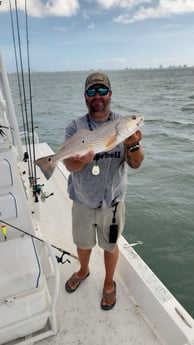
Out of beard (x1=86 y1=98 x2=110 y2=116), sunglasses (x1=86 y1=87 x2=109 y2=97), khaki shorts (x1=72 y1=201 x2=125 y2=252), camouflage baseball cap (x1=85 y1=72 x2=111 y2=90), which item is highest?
camouflage baseball cap (x1=85 y1=72 x2=111 y2=90)

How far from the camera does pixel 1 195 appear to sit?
233 cm

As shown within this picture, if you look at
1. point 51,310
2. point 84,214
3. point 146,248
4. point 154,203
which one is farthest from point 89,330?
point 154,203

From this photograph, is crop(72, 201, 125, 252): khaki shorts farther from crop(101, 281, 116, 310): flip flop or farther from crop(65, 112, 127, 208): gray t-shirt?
crop(101, 281, 116, 310): flip flop

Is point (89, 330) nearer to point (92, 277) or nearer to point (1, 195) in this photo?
point (92, 277)

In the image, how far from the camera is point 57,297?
7.42 ft

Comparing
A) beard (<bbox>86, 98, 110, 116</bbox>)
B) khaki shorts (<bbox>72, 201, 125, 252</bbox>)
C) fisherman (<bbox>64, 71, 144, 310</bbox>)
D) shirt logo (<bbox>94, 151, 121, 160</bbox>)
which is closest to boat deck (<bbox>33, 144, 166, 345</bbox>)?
fisherman (<bbox>64, 71, 144, 310</bbox>)

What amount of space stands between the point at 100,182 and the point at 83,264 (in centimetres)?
97

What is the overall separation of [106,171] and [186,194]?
4607mm

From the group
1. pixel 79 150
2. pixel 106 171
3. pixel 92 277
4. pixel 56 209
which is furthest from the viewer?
pixel 56 209

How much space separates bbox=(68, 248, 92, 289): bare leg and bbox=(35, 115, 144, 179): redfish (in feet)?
3.36

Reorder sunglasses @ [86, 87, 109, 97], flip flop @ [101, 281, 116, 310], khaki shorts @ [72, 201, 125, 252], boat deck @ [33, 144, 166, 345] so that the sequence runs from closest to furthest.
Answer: sunglasses @ [86, 87, 109, 97] < boat deck @ [33, 144, 166, 345] < khaki shorts @ [72, 201, 125, 252] < flip flop @ [101, 281, 116, 310]

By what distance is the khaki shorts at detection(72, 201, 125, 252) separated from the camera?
2.31 metres

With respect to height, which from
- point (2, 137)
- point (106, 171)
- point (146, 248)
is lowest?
point (146, 248)

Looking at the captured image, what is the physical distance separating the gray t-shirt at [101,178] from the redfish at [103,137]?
223 millimetres
